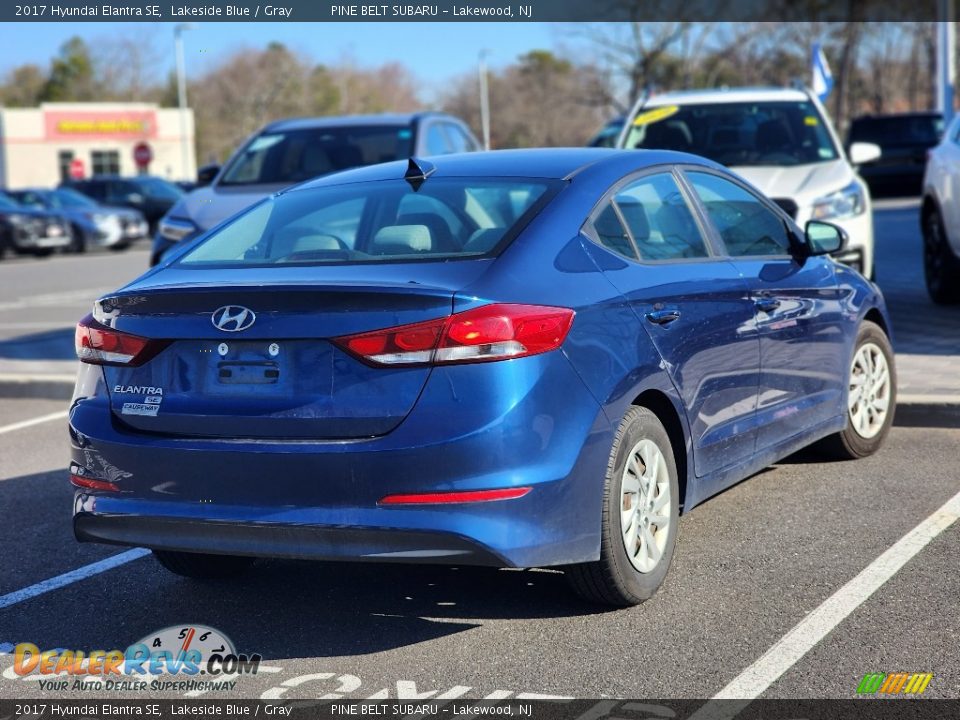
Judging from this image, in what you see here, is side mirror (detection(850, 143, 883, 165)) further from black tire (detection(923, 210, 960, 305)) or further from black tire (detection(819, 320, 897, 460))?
black tire (detection(819, 320, 897, 460))

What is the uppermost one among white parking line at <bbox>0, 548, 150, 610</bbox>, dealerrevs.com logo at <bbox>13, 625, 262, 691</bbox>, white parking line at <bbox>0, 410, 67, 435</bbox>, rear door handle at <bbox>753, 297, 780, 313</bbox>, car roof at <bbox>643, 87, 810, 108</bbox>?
car roof at <bbox>643, 87, 810, 108</bbox>

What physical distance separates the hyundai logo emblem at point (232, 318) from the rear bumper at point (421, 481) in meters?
0.35

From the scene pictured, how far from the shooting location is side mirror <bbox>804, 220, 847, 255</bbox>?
21.0 feet

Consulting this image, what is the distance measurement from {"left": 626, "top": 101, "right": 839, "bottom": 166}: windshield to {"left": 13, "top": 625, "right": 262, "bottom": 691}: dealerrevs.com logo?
752cm

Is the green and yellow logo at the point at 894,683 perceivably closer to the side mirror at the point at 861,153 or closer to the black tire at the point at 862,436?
the black tire at the point at 862,436

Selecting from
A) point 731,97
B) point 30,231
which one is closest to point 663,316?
point 731,97

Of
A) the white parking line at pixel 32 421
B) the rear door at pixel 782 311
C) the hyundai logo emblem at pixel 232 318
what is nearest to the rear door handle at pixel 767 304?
the rear door at pixel 782 311

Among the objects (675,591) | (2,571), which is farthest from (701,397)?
(2,571)

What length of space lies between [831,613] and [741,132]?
747 centimetres

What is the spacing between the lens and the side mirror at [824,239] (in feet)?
21.0

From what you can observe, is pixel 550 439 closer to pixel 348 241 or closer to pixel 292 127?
pixel 348 241

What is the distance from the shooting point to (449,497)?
4.18m

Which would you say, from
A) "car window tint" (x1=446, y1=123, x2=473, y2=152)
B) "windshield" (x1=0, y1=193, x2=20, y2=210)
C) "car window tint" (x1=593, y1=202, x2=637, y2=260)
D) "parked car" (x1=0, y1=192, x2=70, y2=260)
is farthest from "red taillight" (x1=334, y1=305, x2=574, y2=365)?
"windshield" (x1=0, y1=193, x2=20, y2=210)

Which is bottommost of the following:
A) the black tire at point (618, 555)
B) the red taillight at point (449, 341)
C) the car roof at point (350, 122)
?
the black tire at point (618, 555)
